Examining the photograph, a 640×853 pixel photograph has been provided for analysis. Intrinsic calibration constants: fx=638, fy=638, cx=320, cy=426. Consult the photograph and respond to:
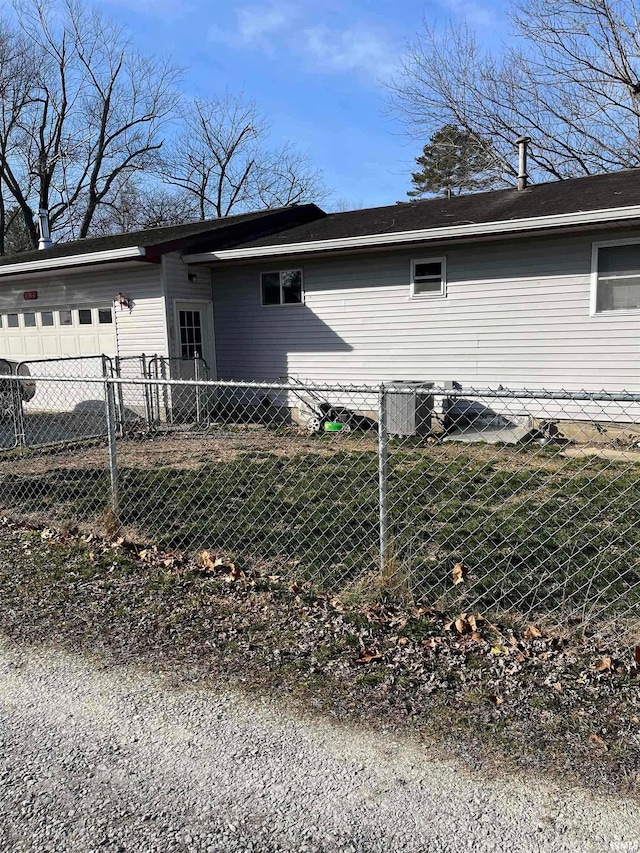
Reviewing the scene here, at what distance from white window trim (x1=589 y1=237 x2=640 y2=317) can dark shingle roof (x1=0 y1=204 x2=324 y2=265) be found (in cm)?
654

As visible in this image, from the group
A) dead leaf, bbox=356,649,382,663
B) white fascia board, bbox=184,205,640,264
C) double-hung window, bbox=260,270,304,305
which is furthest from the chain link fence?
double-hung window, bbox=260,270,304,305

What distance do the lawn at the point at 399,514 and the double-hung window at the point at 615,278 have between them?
114 inches

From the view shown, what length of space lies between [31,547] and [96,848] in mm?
3099

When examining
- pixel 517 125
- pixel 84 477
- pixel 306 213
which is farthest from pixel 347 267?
pixel 517 125

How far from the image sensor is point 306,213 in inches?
586

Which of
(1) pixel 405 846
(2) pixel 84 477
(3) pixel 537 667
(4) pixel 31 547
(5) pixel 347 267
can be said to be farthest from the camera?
(5) pixel 347 267

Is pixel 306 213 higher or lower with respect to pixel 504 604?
higher

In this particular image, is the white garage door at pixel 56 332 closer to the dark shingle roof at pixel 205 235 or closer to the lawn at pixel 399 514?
the dark shingle roof at pixel 205 235

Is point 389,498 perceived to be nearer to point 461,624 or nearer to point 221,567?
point 221,567

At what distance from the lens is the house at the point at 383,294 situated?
935 cm

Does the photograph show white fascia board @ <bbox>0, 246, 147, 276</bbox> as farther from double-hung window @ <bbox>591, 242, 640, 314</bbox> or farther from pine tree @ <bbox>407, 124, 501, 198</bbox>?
pine tree @ <bbox>407, 124, 501, 198</bbox>

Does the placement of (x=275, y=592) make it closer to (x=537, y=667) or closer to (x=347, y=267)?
(x=537, y=667)

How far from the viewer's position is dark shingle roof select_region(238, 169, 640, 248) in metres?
9.48

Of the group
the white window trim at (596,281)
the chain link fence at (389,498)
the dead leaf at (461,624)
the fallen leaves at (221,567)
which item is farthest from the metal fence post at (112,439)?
the white window trim at (596,281)
